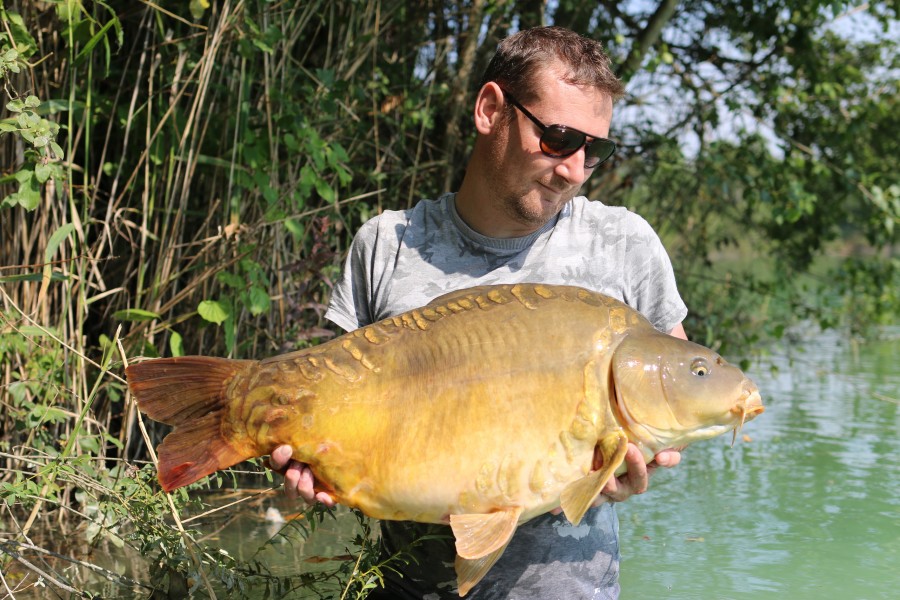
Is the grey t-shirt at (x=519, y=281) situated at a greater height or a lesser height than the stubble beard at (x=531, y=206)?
lesser

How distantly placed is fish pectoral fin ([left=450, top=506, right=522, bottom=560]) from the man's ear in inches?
39.4

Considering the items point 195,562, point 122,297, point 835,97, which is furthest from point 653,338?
point 835,97

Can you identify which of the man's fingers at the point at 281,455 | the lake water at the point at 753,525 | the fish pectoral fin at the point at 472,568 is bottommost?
the lake water at the point at 753,525

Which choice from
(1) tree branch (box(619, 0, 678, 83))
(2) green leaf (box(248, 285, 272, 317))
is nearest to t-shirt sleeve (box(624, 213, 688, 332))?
(2) green leaf (box(248, 285, 272, 317))

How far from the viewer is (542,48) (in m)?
2.42

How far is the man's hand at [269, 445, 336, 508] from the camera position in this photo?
6.53 feet

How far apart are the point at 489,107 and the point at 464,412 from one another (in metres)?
0.87

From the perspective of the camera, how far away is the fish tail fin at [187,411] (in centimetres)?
195

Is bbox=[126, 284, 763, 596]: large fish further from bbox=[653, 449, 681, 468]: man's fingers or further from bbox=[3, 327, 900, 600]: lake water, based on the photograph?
bbox=[3, 327, 900, 600]: lake water

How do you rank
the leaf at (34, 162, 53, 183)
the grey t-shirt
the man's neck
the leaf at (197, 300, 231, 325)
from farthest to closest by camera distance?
the leaf at (197, 300, 231, 325) → the leaf at (34, 162, 53, 183) → the man's neck → the grey t-shirt

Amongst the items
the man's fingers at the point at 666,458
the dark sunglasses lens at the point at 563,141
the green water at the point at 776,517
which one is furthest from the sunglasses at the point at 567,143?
the green water at the point at 776,517

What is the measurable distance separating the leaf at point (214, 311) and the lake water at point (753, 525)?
72 cm

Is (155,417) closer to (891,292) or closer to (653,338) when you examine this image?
(653,338)

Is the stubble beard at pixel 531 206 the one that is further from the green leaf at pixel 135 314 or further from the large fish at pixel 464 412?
the green leaf at pixel 135 314
